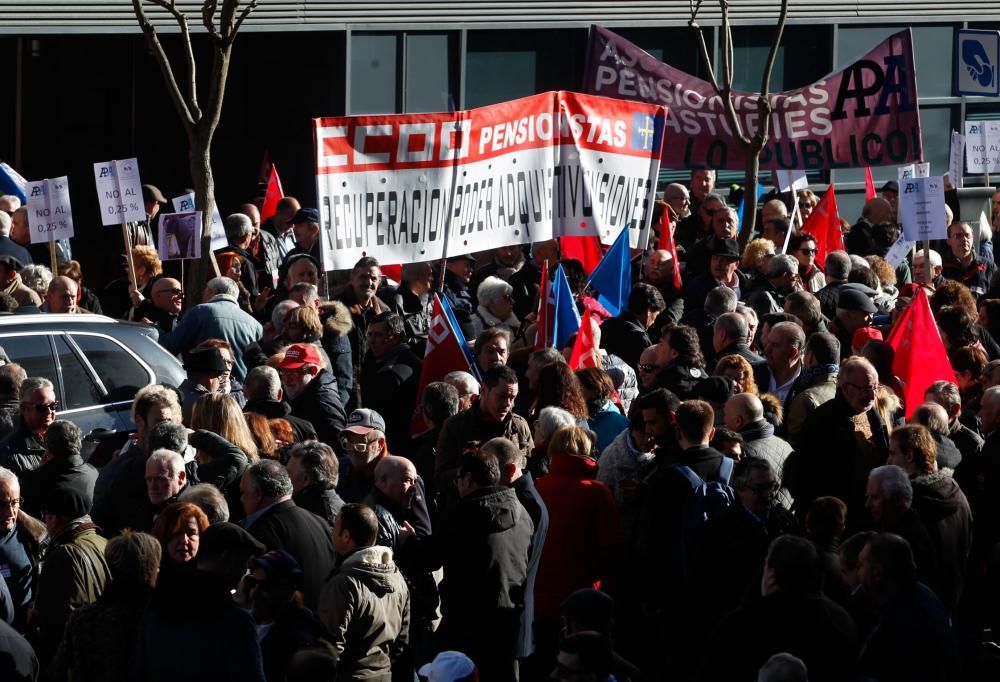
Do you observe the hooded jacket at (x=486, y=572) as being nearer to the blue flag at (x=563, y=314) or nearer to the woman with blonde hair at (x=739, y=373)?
the woman with blonde hair at (x=739, y=373)

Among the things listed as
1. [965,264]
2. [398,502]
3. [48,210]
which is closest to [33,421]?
[398,502]

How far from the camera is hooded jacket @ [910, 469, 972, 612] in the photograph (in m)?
7.79

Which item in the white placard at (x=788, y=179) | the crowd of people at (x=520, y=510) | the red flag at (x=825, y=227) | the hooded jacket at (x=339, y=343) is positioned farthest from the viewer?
the white placard at (x=788, y=179)

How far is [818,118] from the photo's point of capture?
1596 centimetres

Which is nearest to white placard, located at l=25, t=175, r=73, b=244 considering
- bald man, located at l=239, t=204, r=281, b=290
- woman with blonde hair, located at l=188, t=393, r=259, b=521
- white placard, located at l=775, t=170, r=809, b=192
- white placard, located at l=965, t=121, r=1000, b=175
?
bald man, located at l=239, t=204, r=281, b=290

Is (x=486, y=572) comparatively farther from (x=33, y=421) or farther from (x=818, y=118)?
(x=818, y=118)

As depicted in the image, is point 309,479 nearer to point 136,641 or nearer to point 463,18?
point 136,641

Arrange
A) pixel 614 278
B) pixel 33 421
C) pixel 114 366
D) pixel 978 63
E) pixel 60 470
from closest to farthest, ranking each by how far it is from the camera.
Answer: pixel 60 470, pixel 33 421, pixel 114 366, pixel 614 278, pixel 978 63

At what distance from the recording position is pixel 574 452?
25.9ft

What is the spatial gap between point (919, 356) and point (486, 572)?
3.92 m

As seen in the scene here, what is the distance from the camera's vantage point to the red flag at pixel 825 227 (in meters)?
14.9

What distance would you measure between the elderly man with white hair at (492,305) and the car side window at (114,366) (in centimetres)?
274

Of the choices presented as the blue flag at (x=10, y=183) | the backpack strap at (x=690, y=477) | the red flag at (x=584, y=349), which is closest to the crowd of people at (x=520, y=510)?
the backpack strap at (x=690, y=477)

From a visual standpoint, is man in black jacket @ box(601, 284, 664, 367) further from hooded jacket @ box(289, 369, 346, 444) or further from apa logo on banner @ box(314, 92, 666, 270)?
hooded jacket @ box(289, 369, 346, 444)
